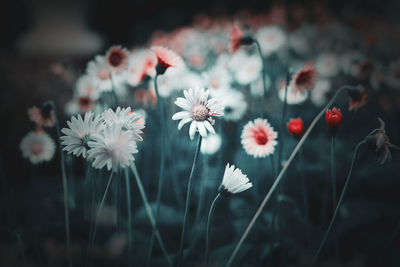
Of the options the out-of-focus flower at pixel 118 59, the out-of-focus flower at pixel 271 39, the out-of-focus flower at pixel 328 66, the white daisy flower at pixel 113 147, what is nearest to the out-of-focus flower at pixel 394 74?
the out-of-focus flower at pixel 328 66

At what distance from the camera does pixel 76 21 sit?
843cm

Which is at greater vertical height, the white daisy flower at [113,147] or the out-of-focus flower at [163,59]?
the out-of-focus flower at [163,59]

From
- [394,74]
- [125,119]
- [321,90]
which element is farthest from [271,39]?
[125,119]

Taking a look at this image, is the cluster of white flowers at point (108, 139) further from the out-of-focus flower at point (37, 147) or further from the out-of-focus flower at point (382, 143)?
the out-of-focus flower at point (382, 143)

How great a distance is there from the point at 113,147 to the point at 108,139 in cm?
3

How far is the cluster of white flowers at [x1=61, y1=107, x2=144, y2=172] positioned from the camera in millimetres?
532

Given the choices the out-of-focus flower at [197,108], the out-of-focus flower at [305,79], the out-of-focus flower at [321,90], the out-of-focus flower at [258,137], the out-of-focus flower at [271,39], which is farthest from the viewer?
the out-of-focus flower at [271,39]

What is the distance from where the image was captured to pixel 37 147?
2.96 ft

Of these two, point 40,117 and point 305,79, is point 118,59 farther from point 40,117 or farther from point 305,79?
point 305,79

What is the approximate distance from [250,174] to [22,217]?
1.03 m

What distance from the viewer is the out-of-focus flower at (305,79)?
879 millimetres

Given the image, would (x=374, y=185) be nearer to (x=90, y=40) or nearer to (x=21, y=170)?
(x=21, y=170)

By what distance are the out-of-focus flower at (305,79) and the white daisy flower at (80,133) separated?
0.65 metres

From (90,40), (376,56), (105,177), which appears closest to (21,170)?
(105,177)
